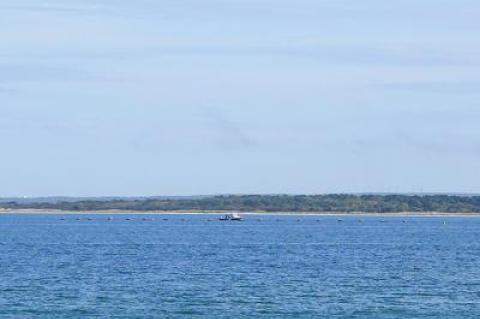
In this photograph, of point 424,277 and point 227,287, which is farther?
point 424,277

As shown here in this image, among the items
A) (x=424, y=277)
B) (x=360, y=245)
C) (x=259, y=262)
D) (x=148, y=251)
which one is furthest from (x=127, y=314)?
(x=360, y=245)

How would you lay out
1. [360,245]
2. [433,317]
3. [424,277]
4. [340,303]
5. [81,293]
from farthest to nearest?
[360,245]
[424,277]
[81,293]
[340,303]
[433,317]

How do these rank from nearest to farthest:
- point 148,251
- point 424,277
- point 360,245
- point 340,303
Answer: point 340,303
point 424,277
point 148,251
point 360,245

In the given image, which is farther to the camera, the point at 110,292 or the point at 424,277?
the point at 424,277

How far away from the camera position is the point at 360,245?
149 metres

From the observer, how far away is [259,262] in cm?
10650

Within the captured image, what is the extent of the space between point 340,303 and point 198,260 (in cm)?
4166

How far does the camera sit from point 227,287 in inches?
3127

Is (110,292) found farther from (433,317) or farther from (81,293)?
(433,317)

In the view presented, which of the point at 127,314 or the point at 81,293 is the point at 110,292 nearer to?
the point at 81,293

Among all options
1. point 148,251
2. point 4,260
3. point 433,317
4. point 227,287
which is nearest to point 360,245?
point 148,251

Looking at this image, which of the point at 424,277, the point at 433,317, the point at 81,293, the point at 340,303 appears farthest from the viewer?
the point at 424,277

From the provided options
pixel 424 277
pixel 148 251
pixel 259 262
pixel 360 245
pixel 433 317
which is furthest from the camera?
pixel 360 245

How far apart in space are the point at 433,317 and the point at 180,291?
18.3 m
